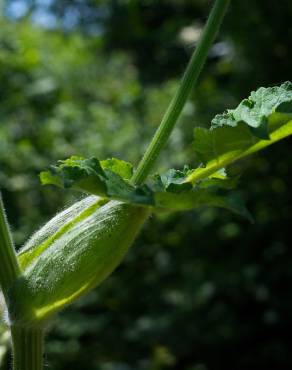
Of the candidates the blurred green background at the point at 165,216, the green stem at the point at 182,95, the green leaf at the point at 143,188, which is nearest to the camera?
the green leaf at the point at 143,188

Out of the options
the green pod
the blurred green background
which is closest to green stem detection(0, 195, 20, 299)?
the green pod

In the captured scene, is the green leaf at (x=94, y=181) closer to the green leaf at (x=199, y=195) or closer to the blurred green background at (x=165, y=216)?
the green leaf at (x=199, y=195)

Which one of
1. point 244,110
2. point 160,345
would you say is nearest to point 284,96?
point 244,110

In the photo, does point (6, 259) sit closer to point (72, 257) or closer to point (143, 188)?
point (72, 257)

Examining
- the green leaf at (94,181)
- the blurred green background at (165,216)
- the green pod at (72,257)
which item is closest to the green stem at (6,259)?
the green pod at (72,257)

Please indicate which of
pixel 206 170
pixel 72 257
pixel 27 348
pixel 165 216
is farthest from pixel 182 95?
pixel 165 216

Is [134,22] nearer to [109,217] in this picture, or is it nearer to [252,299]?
[252,299]
